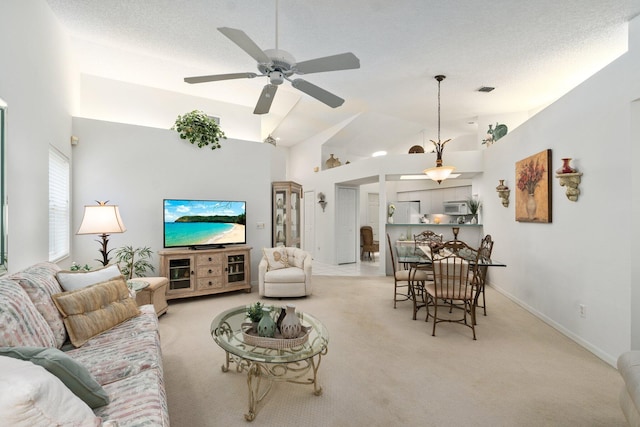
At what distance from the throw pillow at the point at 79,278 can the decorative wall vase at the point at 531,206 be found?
4.64 m

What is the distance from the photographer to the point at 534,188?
3680mm

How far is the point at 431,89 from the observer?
4.49 metres

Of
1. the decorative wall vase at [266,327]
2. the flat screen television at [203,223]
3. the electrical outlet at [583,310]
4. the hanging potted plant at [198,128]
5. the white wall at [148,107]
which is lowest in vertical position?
the electrical outlet at [583,310]

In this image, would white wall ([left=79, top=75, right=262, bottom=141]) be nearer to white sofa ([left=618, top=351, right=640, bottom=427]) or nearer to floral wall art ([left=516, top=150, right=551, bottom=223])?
floral wall art ([left=516, top=150, right=551, bottom=223])

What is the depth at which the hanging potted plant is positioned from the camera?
454 cm

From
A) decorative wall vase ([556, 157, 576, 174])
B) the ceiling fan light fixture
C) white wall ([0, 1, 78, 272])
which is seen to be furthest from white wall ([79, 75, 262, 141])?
decorative wall vase ([556, 157, 576, 174])

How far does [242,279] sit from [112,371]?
10.2ft

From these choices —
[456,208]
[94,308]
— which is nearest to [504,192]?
[456,208]

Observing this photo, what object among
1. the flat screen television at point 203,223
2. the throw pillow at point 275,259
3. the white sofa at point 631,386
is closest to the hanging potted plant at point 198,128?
Answer: the flat screen television at point 203,223

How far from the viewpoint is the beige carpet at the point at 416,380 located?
184 cm

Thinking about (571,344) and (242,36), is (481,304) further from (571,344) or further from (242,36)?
(242,36)

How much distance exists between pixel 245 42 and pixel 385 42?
187 centimetres

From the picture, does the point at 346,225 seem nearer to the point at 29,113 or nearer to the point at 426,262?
the point at 426,262

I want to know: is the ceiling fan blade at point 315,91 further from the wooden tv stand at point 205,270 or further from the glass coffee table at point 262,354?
the wooden tv stand at point 205,270
